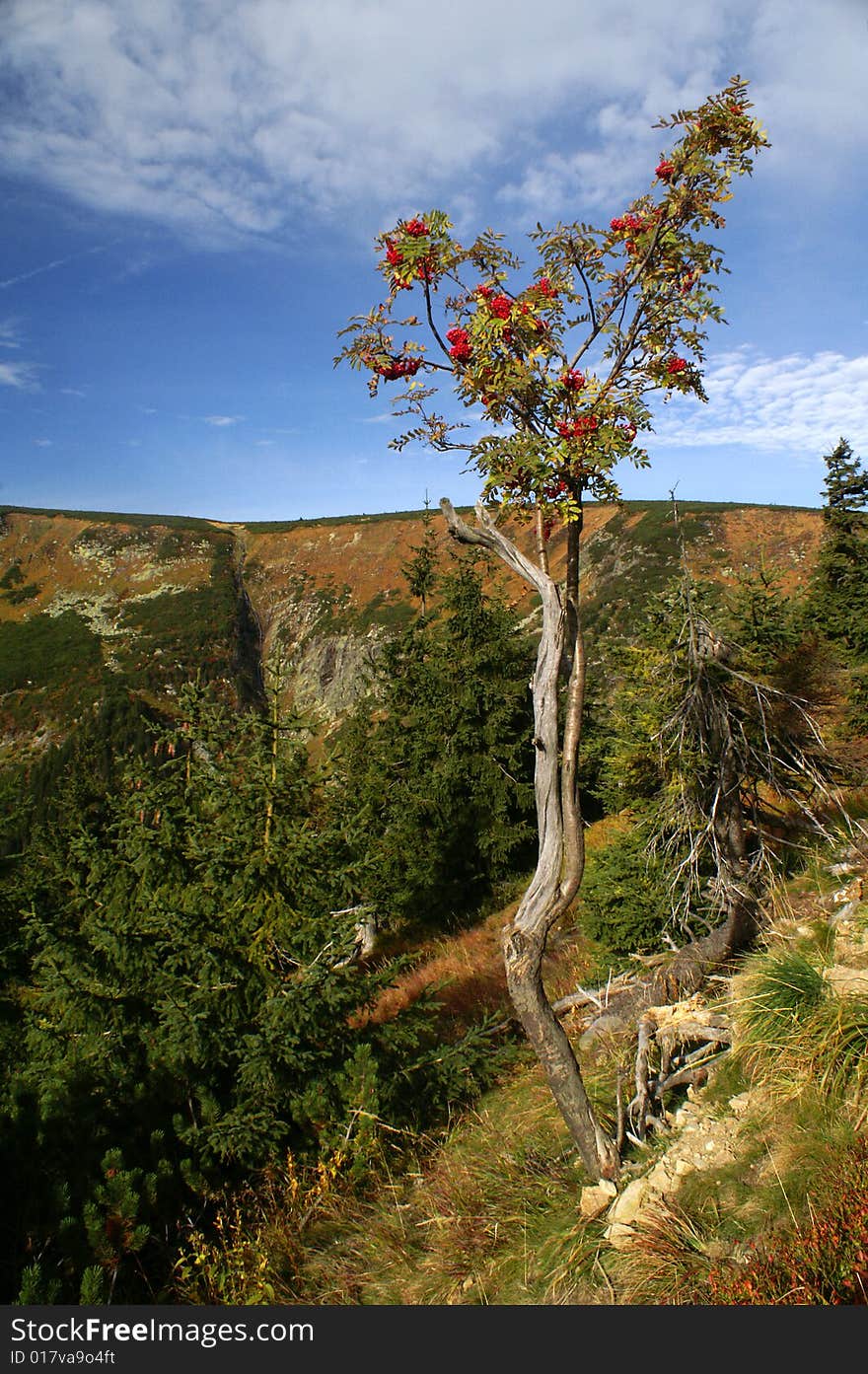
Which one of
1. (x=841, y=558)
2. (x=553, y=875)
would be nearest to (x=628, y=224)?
(x=553, y=875)

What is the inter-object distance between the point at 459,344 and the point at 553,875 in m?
3.62

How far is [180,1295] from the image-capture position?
4379mm

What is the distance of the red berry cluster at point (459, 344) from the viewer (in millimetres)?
4461

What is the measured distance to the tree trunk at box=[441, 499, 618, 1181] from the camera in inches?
172

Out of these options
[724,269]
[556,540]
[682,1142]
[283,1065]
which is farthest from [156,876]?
[556,540]

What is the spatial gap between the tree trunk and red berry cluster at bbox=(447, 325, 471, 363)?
1.40 m

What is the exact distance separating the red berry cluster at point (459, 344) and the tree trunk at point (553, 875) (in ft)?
4.59

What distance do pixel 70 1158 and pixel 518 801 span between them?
13501mm

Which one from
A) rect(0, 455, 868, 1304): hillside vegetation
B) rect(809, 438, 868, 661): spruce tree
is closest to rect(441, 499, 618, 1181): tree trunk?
rect(0, 455, 868, 1304): hillside vegetation

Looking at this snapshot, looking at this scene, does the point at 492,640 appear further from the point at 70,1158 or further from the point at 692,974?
the point at 70,1158

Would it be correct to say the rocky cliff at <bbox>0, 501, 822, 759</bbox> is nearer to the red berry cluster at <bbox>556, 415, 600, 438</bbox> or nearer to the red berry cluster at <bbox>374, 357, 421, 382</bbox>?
the red berry cluster at <bbox>374, 357, 421, 382</bbox>

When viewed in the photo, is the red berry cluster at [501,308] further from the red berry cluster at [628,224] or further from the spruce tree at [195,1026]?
the spruce tree at [195,1026]

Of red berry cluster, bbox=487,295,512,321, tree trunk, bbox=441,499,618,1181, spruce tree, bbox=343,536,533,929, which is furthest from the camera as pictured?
spruce tree, bbox=343,536,533,929

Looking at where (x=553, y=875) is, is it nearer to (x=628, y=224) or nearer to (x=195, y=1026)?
(x=195, y=1026)
